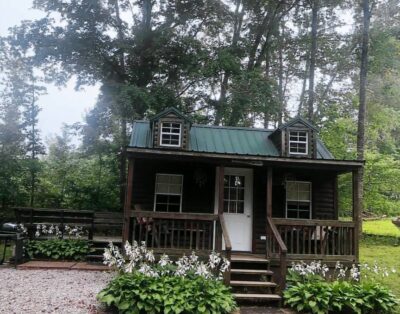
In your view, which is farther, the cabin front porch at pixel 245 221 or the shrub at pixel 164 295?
the cabin front porch at pixel 245 221

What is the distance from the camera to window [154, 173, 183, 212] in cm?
999

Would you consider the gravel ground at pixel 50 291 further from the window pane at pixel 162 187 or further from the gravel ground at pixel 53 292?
the window pane at pixel 162 187

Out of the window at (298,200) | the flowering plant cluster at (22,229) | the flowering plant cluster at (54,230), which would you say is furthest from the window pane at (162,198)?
the flowering plant cluster at (22,229)

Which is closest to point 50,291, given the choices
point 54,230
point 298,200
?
point 54,230

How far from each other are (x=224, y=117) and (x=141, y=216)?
35.8 ft

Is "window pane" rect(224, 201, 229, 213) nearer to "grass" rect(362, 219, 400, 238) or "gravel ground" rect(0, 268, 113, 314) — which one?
"gravel ground" rect(0, 268, 113, 314)

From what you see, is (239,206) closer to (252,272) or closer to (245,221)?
(245,221)

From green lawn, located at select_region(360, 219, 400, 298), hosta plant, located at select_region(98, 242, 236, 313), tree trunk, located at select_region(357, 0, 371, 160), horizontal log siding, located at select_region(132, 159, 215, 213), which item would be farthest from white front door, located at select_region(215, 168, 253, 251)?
tree trunk, located at select_region(357, 0, 371, 160)

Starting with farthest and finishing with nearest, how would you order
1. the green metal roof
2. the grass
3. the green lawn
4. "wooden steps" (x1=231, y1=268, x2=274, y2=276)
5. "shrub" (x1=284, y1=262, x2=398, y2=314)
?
the grass → the green metal roof → the green lawn → "wooden steps" (x1=231, y1=268, x2=274, y2=276) → "shrub" (x1=284, y1=262, x2=398, y2=314)

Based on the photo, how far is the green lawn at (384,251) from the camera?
8439 mm

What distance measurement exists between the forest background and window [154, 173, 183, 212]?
243 inches

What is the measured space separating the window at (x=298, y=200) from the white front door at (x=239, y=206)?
3.74 ft

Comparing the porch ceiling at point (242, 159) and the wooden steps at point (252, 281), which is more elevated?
the porch ceiling at point (242, 159)

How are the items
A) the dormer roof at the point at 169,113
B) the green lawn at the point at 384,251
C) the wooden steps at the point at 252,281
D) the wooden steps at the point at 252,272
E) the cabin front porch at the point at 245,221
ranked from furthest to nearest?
the dormer roof at the point at 169,113, the green lawn at the point at 384,251, the cabin front porch at the point at 245,221, the wooden steps at the point at 252,272, the wooden steps at the point at 252,281
